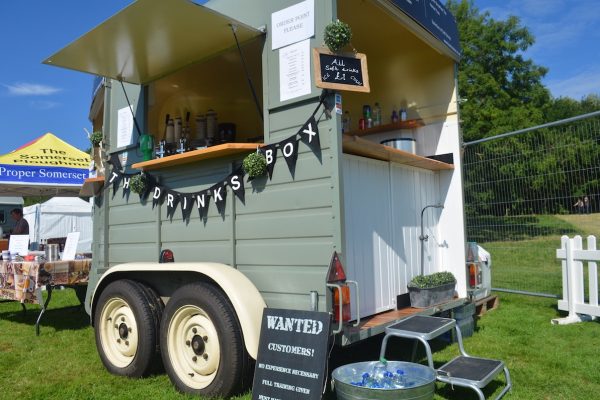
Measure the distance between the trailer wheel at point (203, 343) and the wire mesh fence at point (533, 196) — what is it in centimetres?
431

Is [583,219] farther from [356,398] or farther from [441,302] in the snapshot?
[356,398]

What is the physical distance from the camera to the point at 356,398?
98.3 inches

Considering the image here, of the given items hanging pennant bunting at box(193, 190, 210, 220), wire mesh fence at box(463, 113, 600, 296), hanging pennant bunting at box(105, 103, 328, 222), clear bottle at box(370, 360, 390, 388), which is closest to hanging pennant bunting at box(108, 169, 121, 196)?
hanging pennant bunting at box(105, 103, 328, 222)

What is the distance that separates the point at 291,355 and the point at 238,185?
4.15ft

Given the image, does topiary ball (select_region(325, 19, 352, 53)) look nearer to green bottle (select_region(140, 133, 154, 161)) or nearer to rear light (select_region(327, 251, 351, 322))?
rear light (select_region(327, 251, 351, 322))

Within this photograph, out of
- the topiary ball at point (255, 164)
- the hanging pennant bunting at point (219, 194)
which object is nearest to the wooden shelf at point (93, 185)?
the hanging pennant bunting at point (219, 194)

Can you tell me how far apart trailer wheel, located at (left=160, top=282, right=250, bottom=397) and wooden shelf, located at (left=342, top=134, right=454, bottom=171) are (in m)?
1.38

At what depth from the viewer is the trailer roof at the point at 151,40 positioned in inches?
129

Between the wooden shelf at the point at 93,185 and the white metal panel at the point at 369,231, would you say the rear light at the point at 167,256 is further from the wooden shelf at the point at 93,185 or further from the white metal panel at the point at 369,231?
the white metal panel at the point at 369,231

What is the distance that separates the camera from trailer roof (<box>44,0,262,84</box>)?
3277mm

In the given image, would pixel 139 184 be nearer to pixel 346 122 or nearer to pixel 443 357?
pixel 346 122

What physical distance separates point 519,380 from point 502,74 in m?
15.7

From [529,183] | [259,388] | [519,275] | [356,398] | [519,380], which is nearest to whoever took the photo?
[356,398]

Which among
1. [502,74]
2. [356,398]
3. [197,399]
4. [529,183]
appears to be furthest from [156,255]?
[502,74]
